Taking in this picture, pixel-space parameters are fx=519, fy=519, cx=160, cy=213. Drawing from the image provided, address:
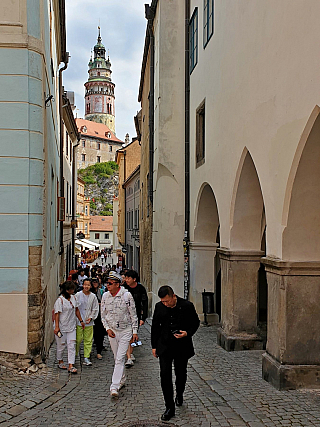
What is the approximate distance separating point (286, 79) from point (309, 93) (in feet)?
2.82

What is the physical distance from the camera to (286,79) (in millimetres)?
7078

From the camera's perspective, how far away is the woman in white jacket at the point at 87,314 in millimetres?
9039

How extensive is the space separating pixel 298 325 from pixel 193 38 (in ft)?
33.3

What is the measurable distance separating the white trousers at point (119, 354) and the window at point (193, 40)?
936 centimetres

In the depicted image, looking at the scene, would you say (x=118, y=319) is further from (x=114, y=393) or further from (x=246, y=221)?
(x=246, y=221)

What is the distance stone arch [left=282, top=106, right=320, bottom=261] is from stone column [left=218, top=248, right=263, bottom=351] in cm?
271

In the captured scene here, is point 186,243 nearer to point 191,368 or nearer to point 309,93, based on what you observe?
point 191,368

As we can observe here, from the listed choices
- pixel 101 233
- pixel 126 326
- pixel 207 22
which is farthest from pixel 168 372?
pixel 101 233

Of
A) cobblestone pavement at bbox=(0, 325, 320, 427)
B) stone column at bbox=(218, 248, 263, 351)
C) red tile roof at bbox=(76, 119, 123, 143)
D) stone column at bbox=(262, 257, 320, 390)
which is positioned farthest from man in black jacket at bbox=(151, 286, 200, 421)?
red tile roof at bbox=(76, 119, 123, 143)

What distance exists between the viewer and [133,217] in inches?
1399

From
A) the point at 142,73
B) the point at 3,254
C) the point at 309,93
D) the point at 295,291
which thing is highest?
the point at 142,73

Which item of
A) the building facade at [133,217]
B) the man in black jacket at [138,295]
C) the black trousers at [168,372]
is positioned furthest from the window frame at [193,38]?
the building facade at [133,217]

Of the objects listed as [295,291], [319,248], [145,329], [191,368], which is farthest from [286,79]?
[145,329]

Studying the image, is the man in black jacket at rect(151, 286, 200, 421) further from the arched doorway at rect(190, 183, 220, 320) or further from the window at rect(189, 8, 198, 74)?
the window at rect(189, 8, 198, 74)
